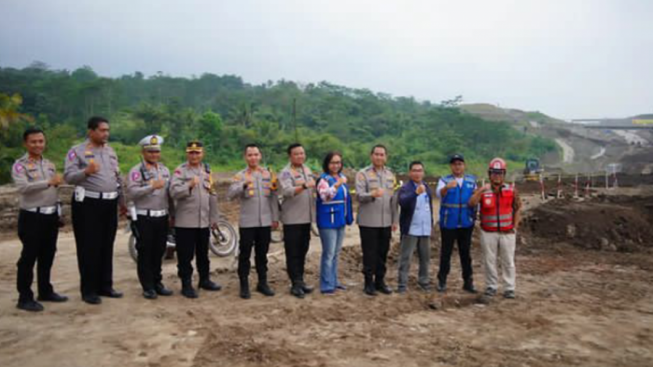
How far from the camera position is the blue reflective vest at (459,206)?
20.4ft

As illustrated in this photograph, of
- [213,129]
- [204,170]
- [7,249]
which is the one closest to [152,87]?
[213,129]

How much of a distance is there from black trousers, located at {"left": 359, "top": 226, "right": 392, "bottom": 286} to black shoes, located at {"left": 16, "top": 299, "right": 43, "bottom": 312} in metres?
3.34

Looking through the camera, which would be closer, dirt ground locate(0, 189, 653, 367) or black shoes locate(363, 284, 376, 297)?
dirt ground locate(0, 189, 653, 367)

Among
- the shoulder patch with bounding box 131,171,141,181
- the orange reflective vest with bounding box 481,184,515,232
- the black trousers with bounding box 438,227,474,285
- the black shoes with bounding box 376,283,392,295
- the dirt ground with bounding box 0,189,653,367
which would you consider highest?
the shoulder patch with bounding box 131,171,141,181

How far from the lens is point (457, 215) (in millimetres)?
6215

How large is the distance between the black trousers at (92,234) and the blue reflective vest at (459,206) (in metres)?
3.64

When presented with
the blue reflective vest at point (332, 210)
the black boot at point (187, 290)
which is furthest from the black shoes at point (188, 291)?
the blue reflective vest at point (332, 210)

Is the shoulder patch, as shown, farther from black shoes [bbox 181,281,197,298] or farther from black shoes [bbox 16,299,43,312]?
black shoes [bbox 16,299,43,312]

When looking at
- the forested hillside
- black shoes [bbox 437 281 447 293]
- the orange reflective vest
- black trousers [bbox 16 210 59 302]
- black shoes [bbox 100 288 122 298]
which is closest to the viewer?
black trousers [bbox 16 210 59 302]

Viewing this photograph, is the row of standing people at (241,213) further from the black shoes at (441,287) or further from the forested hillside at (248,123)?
the forested hillside at (248,123)

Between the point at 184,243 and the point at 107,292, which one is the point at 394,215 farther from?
the point at 107,292

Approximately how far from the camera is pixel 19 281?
16.8 feet

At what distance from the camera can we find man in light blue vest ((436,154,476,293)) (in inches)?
245

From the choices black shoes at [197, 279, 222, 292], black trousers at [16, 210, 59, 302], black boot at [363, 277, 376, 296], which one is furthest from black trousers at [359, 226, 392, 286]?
black trousers at [16, 210, 59, 302]
